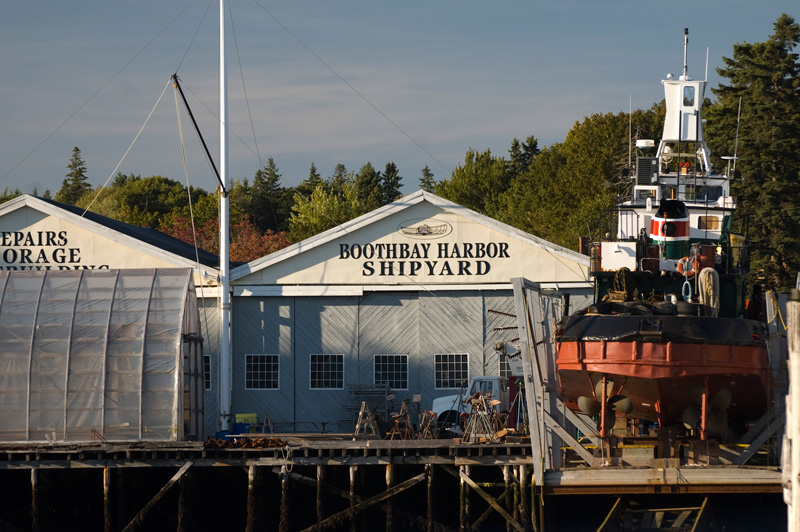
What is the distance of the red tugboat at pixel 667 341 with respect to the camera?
20031 mm

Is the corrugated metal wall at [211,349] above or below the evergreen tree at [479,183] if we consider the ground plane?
below

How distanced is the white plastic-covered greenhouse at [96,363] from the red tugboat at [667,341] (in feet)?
32.7

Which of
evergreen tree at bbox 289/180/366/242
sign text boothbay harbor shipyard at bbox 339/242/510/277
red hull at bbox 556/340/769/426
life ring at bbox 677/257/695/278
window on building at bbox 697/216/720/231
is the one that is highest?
evergreen tree at bbox 289/180/366/242

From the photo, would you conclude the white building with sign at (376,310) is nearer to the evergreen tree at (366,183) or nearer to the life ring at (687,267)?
the life ring at (687,267)

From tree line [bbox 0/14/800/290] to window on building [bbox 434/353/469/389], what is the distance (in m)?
6.01

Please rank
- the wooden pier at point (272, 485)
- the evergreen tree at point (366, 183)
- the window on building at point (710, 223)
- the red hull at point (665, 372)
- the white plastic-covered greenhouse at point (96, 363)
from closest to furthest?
1. the red hull at point (665, 372)
2. the wooden pier at point (272, 485)
3. the white plastic-covered greenhouse at point (96, 363)
4. the window on building at point (710, 223)
5. the evergreen tree at point (366, 183)

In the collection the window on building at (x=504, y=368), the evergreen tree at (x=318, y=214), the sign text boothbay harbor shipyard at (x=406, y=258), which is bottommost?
the window on building at (x=504, y=368)

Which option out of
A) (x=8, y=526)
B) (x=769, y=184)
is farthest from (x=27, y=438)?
(x=769, y=184)

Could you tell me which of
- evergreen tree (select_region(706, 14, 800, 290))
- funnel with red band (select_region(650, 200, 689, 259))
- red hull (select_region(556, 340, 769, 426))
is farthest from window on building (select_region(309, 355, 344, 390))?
evergreen tree (select_region(706, 14, 800, 290))

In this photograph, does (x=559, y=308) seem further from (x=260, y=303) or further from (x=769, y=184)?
(x=769, y=184)

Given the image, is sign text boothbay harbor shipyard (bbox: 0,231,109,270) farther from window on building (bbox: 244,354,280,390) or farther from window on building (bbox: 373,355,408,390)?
window on building (bbox: 373,355,408,390)

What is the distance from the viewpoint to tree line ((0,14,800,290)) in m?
45.1

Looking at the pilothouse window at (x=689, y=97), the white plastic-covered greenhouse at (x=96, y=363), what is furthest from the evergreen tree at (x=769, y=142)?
the white plastic-covered greenhouse at (x=96, y=363)

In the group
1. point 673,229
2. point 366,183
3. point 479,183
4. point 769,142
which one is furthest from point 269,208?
point 673,229
